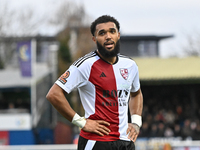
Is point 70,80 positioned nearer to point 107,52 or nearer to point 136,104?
point 107,52

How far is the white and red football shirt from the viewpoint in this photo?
11.6 feet

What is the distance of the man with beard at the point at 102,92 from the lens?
3482 millimetres

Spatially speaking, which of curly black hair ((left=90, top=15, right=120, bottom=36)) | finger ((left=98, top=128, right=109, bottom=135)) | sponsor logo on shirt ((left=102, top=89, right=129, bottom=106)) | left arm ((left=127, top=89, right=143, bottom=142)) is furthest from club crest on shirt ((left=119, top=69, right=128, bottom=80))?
finger ((left=98, top=128, right=109, bottom=135))

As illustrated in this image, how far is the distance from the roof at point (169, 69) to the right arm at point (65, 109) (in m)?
13.6

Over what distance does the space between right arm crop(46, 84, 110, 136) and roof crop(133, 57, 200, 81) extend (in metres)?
13.6

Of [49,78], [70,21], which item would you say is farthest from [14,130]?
[70,21]

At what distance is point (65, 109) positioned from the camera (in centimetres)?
342

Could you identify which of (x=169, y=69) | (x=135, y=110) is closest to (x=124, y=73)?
(x=135, y=110)

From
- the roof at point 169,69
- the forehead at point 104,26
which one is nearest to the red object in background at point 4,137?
the roof at point 169,69

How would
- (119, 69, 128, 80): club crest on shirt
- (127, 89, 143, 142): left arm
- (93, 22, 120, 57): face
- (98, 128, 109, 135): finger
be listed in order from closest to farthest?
(98, 128, 109, 135): finger → (93, 22, 120, 57): face → (119, 69, 128, 80): club crest on shirt → (127, 89, 143, 142): left arm

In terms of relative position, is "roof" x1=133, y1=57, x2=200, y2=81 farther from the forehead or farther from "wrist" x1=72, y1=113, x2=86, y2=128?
"wrist" x1=72, y1=113, x2=86, y2=128

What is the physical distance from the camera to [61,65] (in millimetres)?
24312

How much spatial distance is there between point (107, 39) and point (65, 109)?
0.79m

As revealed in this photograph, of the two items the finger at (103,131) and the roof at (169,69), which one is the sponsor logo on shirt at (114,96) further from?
the roof at (169,69)
